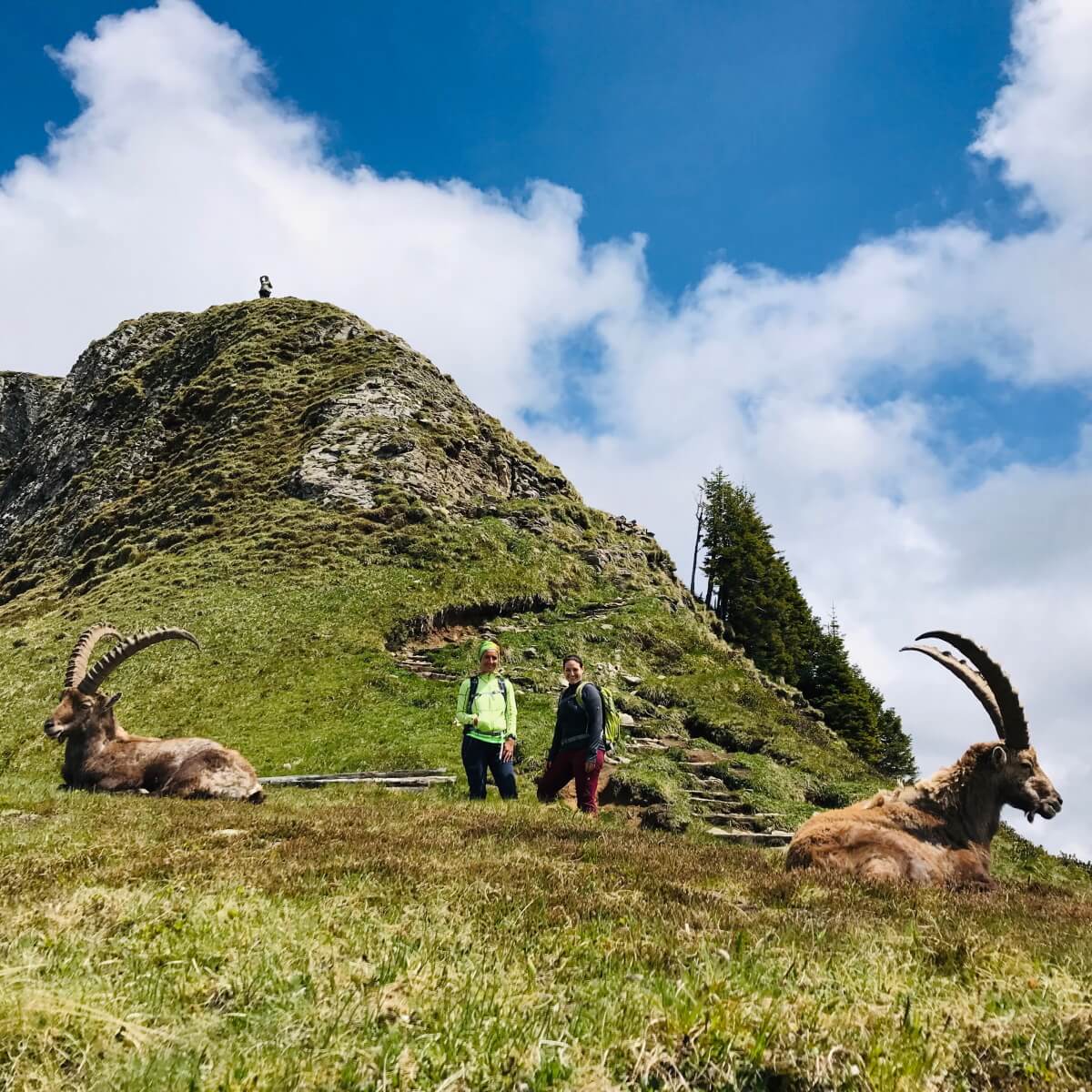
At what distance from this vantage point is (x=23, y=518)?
66.4 metres

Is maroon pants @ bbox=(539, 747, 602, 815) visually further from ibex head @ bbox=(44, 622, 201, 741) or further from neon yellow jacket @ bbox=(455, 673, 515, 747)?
ibex head @ bbox=(44, 622, 201, 741)

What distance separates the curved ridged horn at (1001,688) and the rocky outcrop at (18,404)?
121 meters

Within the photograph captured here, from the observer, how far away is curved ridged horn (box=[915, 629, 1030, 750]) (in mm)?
10281

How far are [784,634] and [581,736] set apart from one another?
62908 millimetres

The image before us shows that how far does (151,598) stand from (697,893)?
34.9 metres

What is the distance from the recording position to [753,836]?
611 inches

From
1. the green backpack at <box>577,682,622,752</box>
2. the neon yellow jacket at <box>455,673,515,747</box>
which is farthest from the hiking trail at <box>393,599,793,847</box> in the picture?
the neon yellow jacket at <box>455,673,515,747</box>

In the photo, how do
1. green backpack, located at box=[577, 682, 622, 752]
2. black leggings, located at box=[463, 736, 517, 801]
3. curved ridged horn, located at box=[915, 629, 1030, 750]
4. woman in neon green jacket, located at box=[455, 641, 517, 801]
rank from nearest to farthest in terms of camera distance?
curved ridged horn, located at box=[915, 629, 1030, 750] → green backpack, located at box=[577, 682, 622, 752] → woman in neon green jacket, located at box=[455, 641, 517, 801] → black leggings, located at box=[463, 736, 517, 801]

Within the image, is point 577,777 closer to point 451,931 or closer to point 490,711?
point 490,711

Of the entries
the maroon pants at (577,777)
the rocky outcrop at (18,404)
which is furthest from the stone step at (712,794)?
the rocky outcrop at (18,404)

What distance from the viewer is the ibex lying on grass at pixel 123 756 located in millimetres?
14344

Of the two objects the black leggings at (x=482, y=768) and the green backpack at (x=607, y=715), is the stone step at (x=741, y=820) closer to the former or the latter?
the green backpack at (x=607, y=715)

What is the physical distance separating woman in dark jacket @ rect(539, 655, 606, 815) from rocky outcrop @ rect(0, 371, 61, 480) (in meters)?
115

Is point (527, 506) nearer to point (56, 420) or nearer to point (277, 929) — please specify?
point (277, 929)
